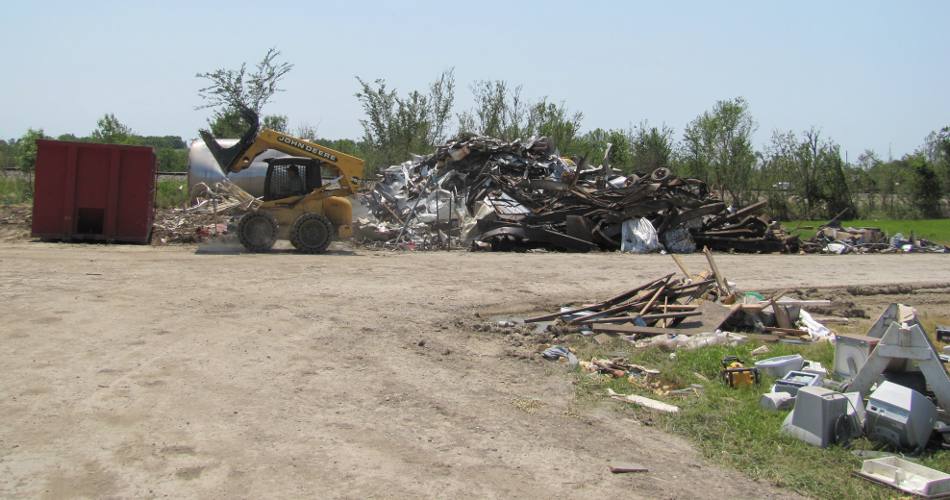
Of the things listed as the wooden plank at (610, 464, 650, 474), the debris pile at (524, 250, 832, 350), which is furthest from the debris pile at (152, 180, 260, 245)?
the wooden plank at (610, 464, 650, 474)

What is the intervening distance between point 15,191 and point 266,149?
15.3 metres

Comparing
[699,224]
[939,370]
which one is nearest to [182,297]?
[939,370]

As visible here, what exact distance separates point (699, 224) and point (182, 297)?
1729 cm

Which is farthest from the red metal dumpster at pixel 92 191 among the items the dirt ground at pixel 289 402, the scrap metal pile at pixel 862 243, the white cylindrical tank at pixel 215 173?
the scrap metal pile at pixel 862 243

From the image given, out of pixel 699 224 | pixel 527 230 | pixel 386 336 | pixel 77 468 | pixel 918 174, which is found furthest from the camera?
pixel 918 174

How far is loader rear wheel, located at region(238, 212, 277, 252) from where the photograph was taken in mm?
17672

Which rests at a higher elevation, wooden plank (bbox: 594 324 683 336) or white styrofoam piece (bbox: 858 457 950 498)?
wooden plank (bbox: 594 324 683 336)

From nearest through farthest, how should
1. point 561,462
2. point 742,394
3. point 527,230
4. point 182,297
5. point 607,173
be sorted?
1. point 561,462
2. point 742,394
3. point 182,297
4. point 527,230
5. point 607,173

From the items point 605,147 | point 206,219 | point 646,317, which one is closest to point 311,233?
point 206,219

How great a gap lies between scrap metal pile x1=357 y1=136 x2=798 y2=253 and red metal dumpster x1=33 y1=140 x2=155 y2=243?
5.99m

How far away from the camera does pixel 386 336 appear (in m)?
9.61

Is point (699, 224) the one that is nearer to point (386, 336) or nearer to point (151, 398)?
point (386, 336)

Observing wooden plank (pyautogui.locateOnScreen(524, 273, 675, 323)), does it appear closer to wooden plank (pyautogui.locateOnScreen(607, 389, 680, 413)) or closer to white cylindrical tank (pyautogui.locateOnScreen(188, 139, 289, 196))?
wooden plank (pyautogui.locateOnScreen(607, 389, 680, 413))

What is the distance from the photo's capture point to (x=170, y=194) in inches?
1127
